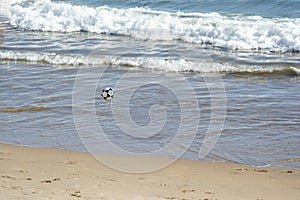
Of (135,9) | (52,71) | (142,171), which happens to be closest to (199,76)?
(52,71)

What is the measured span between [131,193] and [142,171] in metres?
0.73

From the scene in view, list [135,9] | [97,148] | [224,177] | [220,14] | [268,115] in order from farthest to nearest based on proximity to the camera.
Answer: [135,9] < [220,14] < [268,115] < [97,148] < [224,177]

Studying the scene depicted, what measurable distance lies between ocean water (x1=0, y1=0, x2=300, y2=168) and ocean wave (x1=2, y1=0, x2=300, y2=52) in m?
0.03

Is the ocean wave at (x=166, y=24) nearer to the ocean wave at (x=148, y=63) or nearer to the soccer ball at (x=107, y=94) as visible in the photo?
the ocean wave at (x=148, y=63)

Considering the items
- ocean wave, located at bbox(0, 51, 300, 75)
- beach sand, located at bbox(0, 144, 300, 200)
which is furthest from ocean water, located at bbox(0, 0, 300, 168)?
beach sand, located at bbox(0, 144, 300, 200)

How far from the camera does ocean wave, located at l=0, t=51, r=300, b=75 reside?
397 inches

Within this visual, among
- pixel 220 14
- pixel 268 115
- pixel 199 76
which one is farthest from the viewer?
pixel 220 14

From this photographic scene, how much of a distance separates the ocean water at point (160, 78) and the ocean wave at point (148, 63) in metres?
0.02

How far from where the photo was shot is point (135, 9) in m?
17.6

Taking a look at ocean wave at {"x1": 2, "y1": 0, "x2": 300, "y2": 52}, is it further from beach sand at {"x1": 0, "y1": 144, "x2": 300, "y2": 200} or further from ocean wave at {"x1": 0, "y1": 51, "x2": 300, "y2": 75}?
beach sand at {"x1": 0, "y1": 144, "x2": 300, "y2": 200}

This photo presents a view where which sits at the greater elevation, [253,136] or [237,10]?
[237,10]

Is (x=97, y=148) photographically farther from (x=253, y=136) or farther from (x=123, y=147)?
(x=253, y=136)

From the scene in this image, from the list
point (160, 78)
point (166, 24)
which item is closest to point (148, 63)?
point (160, 78)

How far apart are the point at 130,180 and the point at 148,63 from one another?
5.74 metres
